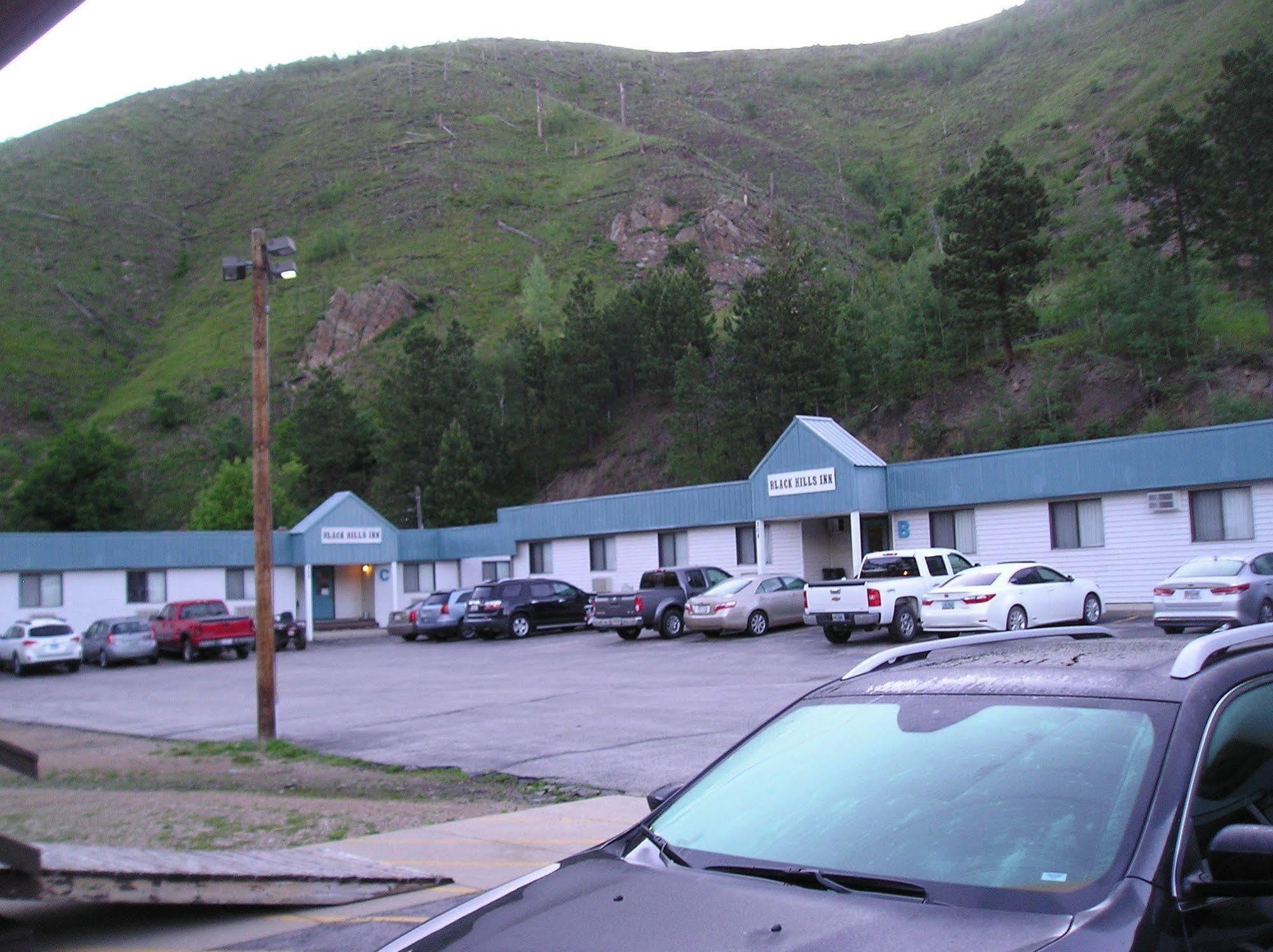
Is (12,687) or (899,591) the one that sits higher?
(899,591)

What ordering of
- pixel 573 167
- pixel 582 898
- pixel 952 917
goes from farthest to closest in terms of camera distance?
pixel 573 167 → pixel 582 898 → pixel 952 917

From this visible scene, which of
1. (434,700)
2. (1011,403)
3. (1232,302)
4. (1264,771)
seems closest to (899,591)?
(434,700)

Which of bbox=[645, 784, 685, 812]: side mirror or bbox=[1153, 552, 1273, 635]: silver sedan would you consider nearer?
bbox=[645, 784, 685, 812]: side mirror

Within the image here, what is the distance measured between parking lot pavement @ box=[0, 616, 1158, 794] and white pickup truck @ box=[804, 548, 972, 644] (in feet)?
2.35

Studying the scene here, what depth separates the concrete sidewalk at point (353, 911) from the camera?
6336 millimetres

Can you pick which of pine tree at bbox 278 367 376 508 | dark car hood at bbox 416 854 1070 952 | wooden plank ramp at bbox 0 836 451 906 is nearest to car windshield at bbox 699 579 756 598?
wooden plank ramp at bbox 0 836 451 906

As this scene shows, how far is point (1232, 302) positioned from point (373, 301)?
215 ft

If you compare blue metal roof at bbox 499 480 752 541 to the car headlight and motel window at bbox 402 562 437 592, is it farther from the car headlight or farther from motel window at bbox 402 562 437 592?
the car headlight

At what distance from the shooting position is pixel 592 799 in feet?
33.4

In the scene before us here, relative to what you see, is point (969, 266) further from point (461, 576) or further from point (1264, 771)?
point (1264, 771)

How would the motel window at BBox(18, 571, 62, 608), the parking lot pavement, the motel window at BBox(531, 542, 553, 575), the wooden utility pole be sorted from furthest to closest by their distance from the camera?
the motel window at BBox(531, 542, 553, 575)
the motel window at BBox(18, 571, 62, 608)
the wooden utility pole
the parking lot pavement

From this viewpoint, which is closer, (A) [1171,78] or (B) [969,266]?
(B) [969,266]

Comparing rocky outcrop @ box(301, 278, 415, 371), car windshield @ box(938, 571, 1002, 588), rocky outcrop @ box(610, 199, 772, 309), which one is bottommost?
car windshield @ box(938, 571, 1002, 588)

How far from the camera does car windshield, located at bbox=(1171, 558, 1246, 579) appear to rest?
2086 centimetres
